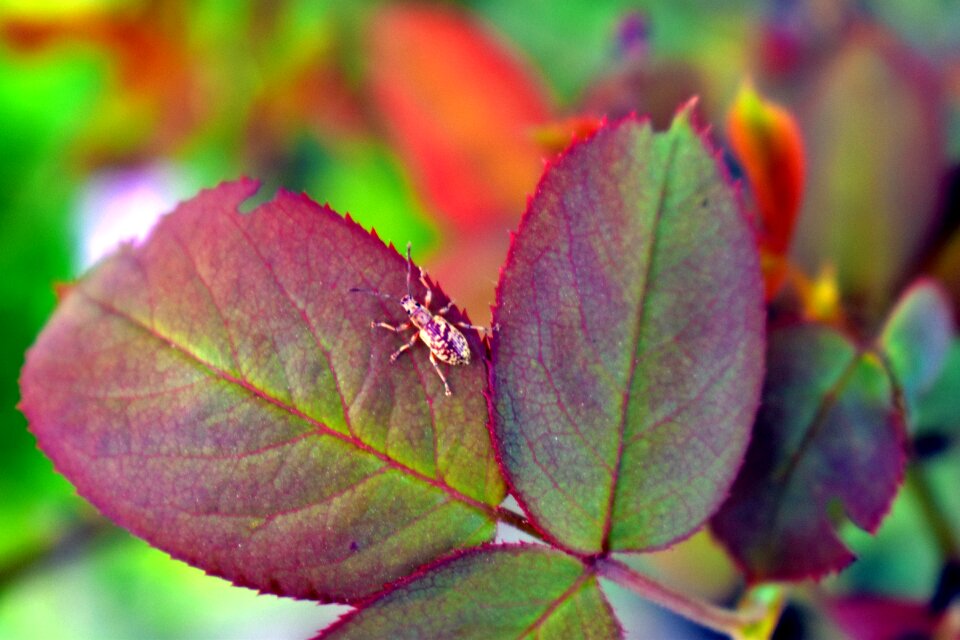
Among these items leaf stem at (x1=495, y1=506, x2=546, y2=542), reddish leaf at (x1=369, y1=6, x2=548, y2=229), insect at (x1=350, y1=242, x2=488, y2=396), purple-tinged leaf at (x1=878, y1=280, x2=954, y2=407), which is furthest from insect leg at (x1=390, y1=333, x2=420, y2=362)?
reddish leaf at (x1=369, y1=6, x2=548, y2=229)

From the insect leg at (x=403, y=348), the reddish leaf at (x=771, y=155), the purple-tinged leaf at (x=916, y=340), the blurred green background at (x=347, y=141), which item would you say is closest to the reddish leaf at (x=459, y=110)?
the blurred green background at (x=347, y=141)

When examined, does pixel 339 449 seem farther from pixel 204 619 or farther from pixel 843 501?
pixel 204 619

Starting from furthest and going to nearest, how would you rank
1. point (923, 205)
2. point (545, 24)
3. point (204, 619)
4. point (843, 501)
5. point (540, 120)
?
1. point (545, 24)
2. point (204, 619)
3. point (540, 120)
4. point (923, 205)
5. point (843, 501)

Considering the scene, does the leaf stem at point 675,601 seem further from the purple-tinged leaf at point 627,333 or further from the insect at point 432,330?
the insect at point 432,330

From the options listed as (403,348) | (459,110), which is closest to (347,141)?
(459,110)

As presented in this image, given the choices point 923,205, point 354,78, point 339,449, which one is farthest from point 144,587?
point 923,205

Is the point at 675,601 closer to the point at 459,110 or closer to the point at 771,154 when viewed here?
the point at 771,154

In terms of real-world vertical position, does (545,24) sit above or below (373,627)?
above
